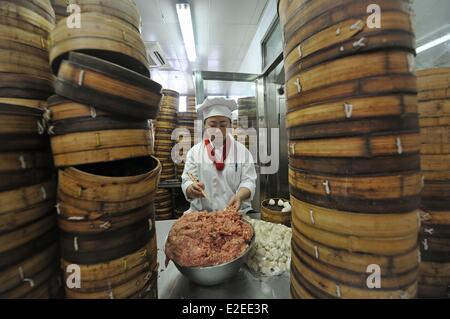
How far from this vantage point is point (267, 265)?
3.99 feet

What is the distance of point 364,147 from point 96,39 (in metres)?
1.02

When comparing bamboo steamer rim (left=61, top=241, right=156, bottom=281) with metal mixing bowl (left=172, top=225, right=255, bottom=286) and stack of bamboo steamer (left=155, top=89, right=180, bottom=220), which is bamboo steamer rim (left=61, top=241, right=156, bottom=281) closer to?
metal mixing bowl (left=172, top=225, right=255, bottom=286)

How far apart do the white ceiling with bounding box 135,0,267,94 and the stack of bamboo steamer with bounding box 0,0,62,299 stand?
125 inches

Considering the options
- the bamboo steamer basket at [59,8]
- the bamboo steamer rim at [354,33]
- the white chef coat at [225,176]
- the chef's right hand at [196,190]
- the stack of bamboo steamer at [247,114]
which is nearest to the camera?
the bamboo steamer rim at [354,33]

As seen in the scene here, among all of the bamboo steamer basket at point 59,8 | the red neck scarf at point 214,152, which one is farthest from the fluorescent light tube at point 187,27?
the bamboo steamer basket at point 59,8

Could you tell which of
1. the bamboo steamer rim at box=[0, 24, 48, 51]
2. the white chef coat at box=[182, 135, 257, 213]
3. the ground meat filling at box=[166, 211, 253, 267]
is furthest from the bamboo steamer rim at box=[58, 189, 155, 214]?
the white chef coat at box=[182, 135, 257, 213]

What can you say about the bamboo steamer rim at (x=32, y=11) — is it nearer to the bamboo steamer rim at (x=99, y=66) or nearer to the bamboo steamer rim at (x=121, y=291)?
the bamboo steamer rim at (x=99, y=66)

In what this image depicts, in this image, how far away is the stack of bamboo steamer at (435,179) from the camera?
3.16 ft

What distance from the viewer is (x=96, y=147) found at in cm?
74

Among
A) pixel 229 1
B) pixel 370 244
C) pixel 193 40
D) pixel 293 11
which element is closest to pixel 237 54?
pixel 193 40

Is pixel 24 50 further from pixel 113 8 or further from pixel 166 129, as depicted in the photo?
pixel 166 129

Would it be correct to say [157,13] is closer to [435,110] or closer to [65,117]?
[65,117]

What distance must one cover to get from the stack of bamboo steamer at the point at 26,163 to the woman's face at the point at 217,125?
158 centimetres

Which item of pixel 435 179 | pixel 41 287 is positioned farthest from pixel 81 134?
pixel 435 179
